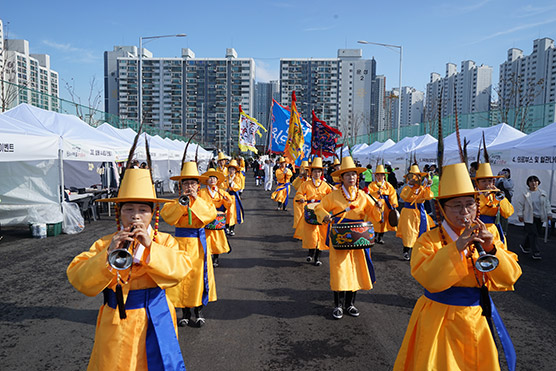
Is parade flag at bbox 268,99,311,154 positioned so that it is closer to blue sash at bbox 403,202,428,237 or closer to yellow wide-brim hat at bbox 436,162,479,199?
blue sash at bbox 403,202,428,237

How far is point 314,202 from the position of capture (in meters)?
7.75

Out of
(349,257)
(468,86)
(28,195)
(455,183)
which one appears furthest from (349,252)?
(468,86)

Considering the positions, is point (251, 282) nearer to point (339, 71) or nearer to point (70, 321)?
point (70, 321)

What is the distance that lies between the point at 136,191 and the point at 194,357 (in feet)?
7.04

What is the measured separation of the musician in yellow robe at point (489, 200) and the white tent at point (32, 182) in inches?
349

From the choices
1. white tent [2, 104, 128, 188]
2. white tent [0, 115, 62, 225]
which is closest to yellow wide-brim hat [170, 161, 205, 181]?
white tent [0, 115, 62, 225]

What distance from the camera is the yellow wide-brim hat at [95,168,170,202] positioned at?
2469 mm

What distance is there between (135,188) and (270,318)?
119 inches

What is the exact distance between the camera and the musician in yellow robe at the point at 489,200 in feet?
18.8

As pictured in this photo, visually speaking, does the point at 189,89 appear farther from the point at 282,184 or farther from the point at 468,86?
the point at 282,184

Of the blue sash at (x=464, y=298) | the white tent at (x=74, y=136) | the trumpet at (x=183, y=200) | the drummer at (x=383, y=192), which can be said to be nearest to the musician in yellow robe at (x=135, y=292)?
the blue sash at (x=464, y=298)

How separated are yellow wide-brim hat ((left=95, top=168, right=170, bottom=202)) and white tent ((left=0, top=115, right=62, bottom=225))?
7605 millimetres

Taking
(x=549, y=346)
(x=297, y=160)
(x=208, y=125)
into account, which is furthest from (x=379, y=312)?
(x=208, y=125)

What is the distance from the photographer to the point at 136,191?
249cm
